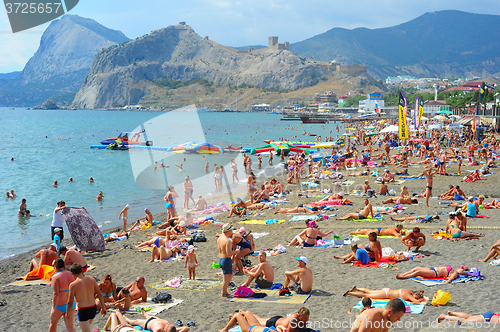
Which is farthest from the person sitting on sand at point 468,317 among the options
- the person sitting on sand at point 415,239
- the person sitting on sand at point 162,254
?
the person sitting on sand at point 162,254

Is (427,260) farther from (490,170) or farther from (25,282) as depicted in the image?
(490,170)

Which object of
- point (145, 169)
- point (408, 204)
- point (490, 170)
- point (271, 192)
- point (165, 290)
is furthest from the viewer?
point (145, 169)

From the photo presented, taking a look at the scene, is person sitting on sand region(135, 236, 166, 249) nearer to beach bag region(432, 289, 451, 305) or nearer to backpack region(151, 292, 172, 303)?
backpack region(151, 292, 172, 303)

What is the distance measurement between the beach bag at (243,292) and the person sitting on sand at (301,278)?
704 millimetres

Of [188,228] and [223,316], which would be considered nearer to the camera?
[223,316]

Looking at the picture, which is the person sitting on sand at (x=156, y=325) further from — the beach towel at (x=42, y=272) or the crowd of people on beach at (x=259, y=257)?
the beach towel at (x=42, y=272)

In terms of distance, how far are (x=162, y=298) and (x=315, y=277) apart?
316 cm

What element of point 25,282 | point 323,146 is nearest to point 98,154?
point 323,146

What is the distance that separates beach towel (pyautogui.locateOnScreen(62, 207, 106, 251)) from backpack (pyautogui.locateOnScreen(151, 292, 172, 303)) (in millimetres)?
5009

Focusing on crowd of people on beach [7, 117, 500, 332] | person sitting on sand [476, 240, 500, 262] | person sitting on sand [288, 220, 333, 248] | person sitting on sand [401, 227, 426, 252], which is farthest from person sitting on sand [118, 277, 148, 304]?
person sitting on sand [476, 240, 500, 262]

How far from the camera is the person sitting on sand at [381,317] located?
14.9ft

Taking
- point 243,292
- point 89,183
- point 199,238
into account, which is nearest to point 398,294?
point 243,292

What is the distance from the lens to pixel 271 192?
61.9ft

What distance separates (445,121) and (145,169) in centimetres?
4371
